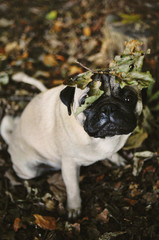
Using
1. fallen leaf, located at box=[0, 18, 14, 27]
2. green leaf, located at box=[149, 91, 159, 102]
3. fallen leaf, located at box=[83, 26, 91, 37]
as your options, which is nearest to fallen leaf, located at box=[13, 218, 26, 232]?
green leaf, located at box=[149, 91, 159, 102]

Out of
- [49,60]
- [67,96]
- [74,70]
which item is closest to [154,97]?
[74,70]

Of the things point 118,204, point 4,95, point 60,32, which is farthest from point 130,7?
point 118,204

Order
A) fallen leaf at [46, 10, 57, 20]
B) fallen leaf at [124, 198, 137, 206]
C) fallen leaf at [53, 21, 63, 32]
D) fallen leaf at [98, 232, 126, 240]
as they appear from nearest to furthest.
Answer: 1. fallen leaf at [98, 232, 126, 240]
2. fallen leaf at [124, 198, 137, 206]
3. fallen leaf at [53, 21, 63, 32]
4. fallen leaf at [46, 10, 57, 20]

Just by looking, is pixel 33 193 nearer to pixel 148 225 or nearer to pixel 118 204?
pixel 118 204

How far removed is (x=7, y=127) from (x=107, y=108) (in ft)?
6.07

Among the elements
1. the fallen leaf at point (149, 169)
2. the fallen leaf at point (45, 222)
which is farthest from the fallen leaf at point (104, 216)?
the fallen leaf at point (149, 169)

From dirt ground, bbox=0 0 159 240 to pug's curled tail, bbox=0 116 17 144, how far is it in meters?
0.20

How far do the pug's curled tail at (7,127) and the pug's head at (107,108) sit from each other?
1561mm

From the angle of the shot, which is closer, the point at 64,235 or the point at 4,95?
the point at 64,235

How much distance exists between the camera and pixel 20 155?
120 inches

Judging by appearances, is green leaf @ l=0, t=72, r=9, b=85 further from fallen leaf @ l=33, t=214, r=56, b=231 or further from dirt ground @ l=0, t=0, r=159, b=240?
fallen leaf @ l=33, t=214, r=56, b=231

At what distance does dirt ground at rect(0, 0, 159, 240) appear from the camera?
2.71 metres

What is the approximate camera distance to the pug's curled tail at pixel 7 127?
135 inches

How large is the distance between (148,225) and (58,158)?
1.11m
